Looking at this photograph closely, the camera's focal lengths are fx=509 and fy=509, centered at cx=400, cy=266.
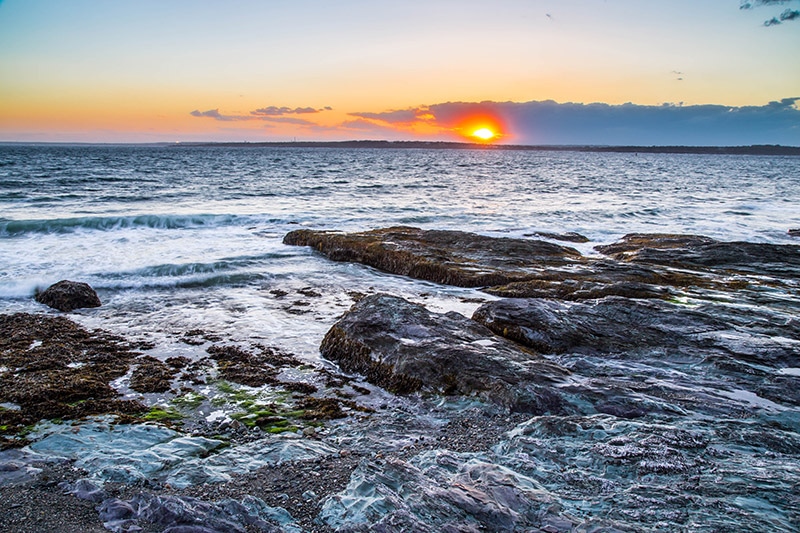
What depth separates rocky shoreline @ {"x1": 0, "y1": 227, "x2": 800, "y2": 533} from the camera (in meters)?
4.43

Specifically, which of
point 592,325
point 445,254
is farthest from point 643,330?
point 445,254

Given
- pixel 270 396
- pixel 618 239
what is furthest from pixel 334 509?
pixel 618 239

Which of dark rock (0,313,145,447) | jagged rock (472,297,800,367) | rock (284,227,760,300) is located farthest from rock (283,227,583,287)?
dark rock (0,313,145,447)

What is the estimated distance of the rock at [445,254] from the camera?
14414mm

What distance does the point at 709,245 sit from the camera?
58.1ft

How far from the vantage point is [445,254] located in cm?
1617

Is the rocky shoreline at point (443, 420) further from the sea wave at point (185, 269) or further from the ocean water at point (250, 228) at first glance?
the sea wave at point (185, 269)

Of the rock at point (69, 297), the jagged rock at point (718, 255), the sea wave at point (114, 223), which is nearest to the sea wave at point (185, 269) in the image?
the rock at point (69, 297)

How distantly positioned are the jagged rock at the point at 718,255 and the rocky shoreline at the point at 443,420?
177 inches

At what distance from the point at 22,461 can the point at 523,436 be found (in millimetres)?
5405

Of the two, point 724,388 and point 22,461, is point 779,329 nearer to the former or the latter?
point 724,388

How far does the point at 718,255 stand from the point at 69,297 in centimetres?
1857

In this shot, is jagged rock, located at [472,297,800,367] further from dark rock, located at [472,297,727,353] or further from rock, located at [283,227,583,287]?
rock, located at [283,227,583,287]

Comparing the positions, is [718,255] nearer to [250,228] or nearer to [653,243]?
[653,243]
